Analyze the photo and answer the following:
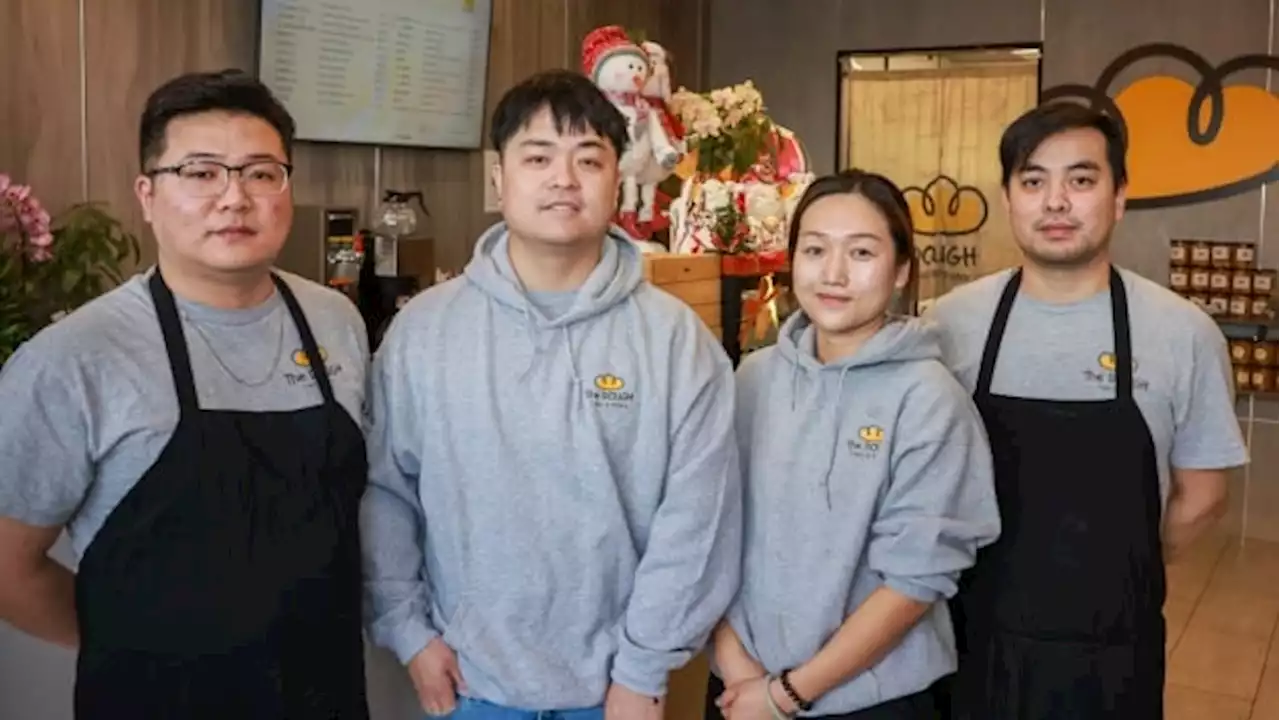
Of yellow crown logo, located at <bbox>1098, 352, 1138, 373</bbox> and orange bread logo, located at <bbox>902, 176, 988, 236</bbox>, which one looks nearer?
yellow crown logo, located at <bbox>1098, 352, 1138, 373</bbox>

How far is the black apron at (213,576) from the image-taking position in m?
1.34

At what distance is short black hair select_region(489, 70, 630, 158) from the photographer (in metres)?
1.54

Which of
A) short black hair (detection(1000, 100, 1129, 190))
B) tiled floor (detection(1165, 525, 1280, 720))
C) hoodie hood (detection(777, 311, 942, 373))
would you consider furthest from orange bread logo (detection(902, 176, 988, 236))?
hoodie hood (detection(777, 311, 942, 373))

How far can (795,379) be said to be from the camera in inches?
66.4

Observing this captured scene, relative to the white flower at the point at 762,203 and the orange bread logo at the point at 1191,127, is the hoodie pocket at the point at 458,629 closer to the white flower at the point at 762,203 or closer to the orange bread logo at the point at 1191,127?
the white flower at the point at 762,203

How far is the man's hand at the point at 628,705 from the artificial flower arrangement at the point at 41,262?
1.21m

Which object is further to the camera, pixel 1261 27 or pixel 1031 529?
pixel 1261 27

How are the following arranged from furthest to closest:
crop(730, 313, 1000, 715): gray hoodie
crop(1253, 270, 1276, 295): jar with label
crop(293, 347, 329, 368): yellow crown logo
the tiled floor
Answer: crop(1253, 270, 1276, 295): jar with label < the tiled floor < crop(730, 313, 1000, 715): gray hoodie < crop(293, 347, 329, 368): yellow crown logo

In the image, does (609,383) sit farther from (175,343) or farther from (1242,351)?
(1242,351)

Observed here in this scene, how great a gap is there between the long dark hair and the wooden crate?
705mm

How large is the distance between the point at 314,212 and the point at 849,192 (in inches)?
75.6

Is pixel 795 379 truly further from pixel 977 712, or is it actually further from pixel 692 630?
pixel 977 712

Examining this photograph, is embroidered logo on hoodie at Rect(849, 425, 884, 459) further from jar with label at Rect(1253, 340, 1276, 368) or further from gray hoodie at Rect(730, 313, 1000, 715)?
jar with label at Rect(1253, 340, 1276, 368)

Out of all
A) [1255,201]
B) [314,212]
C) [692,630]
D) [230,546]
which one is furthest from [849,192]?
[1255,201]
